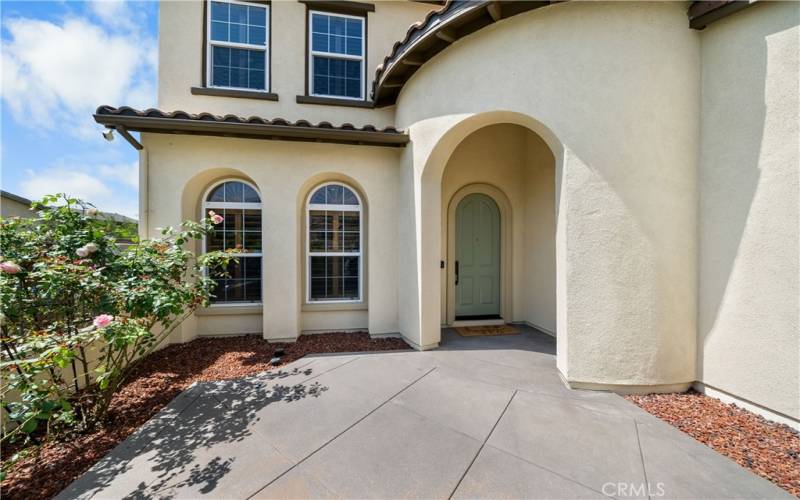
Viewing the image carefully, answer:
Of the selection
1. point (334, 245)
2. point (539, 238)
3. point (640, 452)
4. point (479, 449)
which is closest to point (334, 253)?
point (334, 245)

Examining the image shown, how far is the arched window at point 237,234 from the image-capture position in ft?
19.1

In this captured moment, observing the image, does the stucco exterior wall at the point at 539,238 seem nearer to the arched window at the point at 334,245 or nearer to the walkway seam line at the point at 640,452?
the walkway seam line at the point at 640,452

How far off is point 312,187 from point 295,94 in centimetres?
225

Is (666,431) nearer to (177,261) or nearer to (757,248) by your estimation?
(757,248)

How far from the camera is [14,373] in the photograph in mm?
2781

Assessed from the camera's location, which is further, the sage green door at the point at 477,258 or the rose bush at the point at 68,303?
Answer: the sage green door at the point at 477,258

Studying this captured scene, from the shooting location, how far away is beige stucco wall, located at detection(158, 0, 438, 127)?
5.93m

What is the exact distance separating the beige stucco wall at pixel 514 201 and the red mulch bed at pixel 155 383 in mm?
2748

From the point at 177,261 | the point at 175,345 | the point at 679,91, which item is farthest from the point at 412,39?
the point at 175,345

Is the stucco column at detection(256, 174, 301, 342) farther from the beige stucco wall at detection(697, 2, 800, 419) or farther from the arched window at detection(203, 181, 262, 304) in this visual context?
the beige stucco wall at detection(697, 2, 800, 419)

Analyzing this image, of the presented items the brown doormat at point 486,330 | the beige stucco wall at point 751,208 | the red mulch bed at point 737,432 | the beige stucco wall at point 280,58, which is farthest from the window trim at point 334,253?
the beige stucco wall at point 751,208

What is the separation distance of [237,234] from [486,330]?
5.53 m

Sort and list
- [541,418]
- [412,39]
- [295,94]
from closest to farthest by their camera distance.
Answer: [541,418] < [412,39] < [295,94]

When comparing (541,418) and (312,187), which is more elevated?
(312,187)
